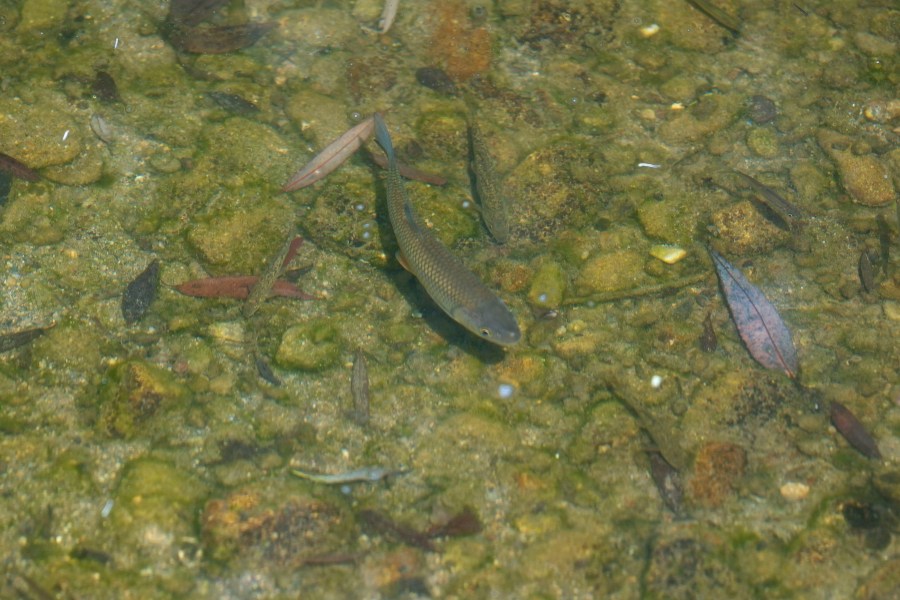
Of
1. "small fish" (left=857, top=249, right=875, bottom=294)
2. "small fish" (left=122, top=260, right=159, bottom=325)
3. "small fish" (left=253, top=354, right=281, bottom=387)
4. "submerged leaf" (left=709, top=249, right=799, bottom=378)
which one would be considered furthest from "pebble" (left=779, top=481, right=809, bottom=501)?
"small fish" (left=122, top=260, right=159, bottom=325)

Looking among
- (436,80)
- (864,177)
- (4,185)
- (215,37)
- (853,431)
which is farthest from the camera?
(215,37)

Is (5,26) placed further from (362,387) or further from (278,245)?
(362,387)

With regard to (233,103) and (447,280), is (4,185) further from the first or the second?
(447,280)

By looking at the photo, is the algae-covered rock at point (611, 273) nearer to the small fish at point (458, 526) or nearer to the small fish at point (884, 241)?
the small fish at point (884, 241)

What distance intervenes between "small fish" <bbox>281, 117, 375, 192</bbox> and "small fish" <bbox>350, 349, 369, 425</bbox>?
1.61 metres

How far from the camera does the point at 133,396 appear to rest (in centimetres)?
429

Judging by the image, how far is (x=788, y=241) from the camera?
5.48 meters

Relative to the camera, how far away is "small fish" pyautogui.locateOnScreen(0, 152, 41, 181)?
5.38 m

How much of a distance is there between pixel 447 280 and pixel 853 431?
2.60 metres

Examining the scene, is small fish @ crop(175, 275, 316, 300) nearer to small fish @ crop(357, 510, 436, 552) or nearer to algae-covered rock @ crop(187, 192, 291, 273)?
algae-covered rock @ crop(187, 192, 291, 273)

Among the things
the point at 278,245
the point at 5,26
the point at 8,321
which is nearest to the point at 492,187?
the point at 278,245

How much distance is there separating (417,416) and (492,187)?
196 cm

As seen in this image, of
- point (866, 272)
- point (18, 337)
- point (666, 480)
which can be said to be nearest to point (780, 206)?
point (866, 272)

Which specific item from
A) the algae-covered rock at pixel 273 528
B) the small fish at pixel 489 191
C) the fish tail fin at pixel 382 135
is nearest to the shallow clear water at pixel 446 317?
the algae-covered rock at pixel 273 528
